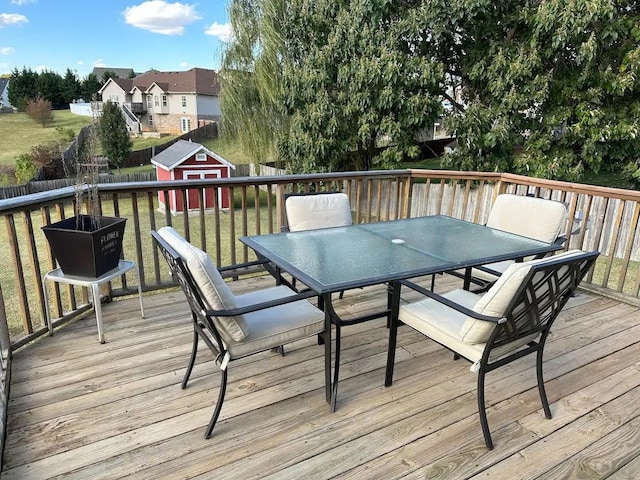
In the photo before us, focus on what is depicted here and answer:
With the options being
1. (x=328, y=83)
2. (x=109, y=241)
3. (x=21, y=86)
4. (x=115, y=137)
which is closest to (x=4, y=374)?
(x=109, y=241)

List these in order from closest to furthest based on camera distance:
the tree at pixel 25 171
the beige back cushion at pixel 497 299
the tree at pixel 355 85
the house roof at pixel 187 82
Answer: the beige back cushion at pixel 497 299, the tree at pixel 355 85, the tree at pixel 25 171, the house roof at pixel 187 82

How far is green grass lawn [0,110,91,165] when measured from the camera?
22.4m

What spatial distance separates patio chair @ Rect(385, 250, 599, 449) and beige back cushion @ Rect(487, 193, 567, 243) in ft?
3.95

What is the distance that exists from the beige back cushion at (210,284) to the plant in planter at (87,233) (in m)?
0.92

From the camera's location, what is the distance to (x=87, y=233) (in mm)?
2457

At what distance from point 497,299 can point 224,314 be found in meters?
1.12

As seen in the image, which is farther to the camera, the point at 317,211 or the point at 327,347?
the point at 317,211

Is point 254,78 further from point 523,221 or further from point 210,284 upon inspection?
point 210,284

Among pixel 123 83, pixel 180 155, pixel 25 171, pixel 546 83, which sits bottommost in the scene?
pixel 25 171

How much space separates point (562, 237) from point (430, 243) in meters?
1.10

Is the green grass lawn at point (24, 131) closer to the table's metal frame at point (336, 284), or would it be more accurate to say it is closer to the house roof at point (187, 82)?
the house roof at point (187, 82)

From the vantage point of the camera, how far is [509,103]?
6680 mm

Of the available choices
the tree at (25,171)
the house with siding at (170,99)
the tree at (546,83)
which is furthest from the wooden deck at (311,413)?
the house with siding at (170,99)

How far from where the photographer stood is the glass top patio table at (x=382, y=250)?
201cm
